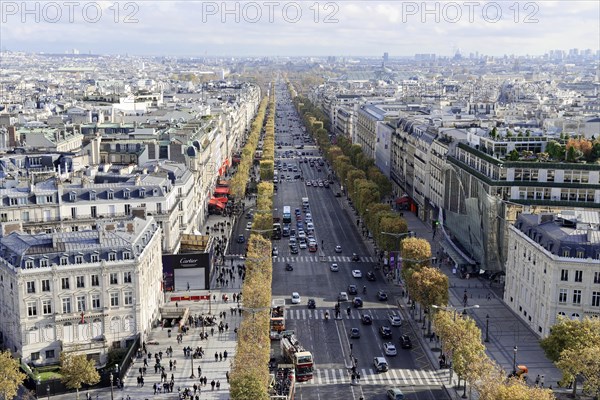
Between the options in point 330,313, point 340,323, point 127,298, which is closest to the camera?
point 127,298

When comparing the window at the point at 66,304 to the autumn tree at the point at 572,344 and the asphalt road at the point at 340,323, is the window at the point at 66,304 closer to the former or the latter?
the asphalt road at the point at 340,323

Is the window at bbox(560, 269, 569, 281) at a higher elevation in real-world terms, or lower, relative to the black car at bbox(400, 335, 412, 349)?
higher

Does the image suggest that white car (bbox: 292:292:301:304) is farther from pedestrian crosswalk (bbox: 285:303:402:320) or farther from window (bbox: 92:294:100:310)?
window (bbox: 92:294:100:310)

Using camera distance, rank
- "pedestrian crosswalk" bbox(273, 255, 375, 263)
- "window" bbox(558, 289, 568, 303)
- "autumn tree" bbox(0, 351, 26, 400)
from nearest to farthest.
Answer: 1. "autumn tree" bbox(0, 351, 26, 400)
2. "window" bbox(558, 289, 568, 303)
3. "pedestrian crosswalk" bbox(273, 255, 375, 263)

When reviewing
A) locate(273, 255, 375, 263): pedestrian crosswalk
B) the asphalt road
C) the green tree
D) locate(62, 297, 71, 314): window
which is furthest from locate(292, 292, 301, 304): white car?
the green tree

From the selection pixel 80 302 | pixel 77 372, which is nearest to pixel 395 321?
pixel 80 302

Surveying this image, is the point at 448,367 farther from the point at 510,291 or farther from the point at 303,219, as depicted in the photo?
the point at 303,219

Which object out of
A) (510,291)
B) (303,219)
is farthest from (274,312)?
(303,219)

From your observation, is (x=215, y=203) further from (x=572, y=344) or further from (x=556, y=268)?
(x=572, y=344)
